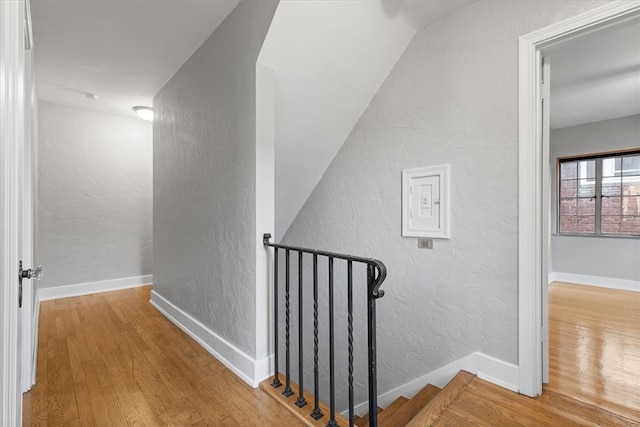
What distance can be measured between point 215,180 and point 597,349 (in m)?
3.30

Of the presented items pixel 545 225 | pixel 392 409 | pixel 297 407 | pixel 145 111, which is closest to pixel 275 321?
pixel 297 407

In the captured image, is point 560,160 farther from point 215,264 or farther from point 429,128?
point 215,264

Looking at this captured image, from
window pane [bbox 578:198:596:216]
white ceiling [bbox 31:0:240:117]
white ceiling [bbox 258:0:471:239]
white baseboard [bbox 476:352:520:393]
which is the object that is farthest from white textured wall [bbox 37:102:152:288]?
window pane [bbox 578:198:596:216]

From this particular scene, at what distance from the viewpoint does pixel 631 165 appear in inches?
169

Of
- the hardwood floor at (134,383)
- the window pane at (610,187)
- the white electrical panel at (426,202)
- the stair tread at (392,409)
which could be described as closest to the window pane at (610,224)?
the window pane at (610,187)

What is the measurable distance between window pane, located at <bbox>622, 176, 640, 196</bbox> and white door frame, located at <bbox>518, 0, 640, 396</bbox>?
160 inches

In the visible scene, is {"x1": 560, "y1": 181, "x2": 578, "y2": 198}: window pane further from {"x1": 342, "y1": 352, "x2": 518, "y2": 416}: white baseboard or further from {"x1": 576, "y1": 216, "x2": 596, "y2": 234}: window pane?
{"x1": 342, "y1": 352, "x2": 518, "y2": 416}: white baseboard

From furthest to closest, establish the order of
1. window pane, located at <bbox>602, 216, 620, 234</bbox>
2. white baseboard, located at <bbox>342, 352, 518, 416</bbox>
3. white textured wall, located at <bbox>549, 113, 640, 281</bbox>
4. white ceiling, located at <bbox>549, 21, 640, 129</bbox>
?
window pane, located at <bbox>602, 216, 620, 234</bbox> → white textured wall, located at <bbox>549, 113, 640, 281</bbox> → white ceiling, located at <bbox>549, 21, 640, 129</bbox> → white baseboard, located at <bbox>342, 352, 518, 416</bbox>

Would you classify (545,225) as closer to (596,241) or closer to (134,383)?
(134,383)

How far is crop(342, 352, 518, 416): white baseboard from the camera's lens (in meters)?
1.71

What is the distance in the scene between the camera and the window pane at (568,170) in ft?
15.7

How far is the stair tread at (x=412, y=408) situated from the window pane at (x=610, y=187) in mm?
4488

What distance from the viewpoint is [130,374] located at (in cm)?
201

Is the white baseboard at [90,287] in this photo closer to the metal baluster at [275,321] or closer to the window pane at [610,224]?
the metal baluster at [275,321]
